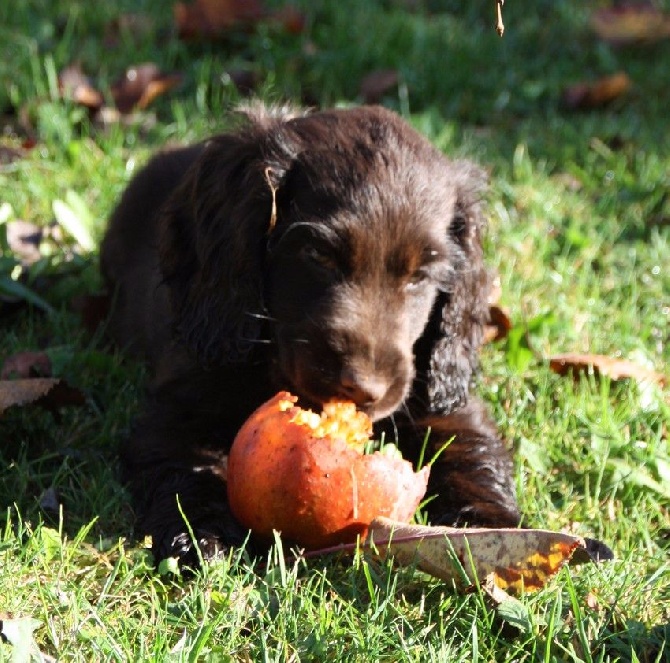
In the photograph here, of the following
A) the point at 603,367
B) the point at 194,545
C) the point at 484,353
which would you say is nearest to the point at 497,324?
the point at 484,353

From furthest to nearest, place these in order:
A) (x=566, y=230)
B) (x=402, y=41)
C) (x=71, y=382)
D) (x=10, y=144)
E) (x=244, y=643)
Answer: (x=402, y=41) < (x=10, y=144) < (x=566, y=230) < (x=71, y=382) < (x=244, y=643)

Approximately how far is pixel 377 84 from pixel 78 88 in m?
1.35

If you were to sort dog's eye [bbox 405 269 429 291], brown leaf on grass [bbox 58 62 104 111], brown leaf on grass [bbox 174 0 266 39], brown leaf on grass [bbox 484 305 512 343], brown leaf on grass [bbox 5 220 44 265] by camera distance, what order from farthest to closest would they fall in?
brown leaf on grass [bbox 174 0 266 39], brown leaf on grass [bbox 58 62 104 111], brown leaf on grass [bbox 5 220 44 265], brown leaf on grass [bbox 484 305 512 343], dog's eye [bbox 405 269 429 291]

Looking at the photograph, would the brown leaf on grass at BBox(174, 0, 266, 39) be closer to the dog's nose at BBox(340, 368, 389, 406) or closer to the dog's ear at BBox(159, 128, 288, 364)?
the dog's ear at BBox(159, 128, 288, 364)

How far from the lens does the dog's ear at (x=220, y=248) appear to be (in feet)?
9.68

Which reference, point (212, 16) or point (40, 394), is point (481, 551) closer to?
point (40, 394)

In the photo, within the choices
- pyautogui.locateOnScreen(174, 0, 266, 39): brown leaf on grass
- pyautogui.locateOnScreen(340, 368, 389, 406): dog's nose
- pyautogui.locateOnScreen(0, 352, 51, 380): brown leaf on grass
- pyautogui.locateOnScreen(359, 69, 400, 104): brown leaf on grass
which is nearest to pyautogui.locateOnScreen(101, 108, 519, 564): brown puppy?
pyautogui.locateOnScreen(340, 368, 389, 406): dog's nose

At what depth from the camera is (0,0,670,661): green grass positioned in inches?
90.0

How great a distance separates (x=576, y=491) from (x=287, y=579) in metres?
0.95

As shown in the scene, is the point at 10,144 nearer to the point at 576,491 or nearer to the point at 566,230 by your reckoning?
the point at 566,230

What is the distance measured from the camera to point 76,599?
7.45 feet

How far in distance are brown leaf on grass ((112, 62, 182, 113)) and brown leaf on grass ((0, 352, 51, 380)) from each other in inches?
74.9

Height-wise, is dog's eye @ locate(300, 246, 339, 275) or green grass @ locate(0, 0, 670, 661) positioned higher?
dog's eye @ locate(300, 246, 339, 275)

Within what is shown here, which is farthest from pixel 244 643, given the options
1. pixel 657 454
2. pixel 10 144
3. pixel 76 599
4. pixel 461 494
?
pixel 10 144
